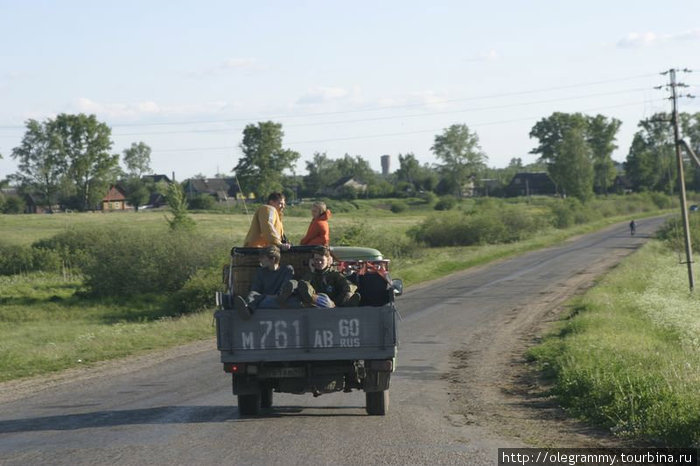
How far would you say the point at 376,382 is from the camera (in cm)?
1149

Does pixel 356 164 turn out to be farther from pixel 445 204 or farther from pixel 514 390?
pixel 514 390

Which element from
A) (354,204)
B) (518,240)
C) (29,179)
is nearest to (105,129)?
(29,179)

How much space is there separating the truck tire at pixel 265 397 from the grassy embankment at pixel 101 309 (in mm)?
7136

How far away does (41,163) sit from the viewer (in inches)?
4670

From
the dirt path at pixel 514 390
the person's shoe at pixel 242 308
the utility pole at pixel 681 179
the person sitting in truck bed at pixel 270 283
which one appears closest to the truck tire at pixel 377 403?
the dirt path at pixel 514 390

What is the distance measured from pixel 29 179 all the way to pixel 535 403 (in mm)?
115370

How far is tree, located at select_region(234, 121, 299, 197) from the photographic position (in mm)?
92562

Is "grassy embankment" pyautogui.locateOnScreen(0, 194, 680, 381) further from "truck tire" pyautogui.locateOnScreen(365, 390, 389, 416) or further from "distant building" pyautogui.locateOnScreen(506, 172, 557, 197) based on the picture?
"distant building" pyautogui.locateOnScreen(506, 172, 557, 197)

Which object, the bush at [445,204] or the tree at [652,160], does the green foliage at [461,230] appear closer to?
the bush at [445,204]

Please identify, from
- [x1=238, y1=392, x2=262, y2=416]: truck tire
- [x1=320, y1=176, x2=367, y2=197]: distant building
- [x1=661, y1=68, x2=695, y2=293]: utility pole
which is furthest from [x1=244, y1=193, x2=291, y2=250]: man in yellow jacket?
[x1=320, y1=176, x2=367, y2=197]: distant building

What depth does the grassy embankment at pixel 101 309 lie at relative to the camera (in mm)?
21312

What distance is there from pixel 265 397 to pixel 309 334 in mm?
1625

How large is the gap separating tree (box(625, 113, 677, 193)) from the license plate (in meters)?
138

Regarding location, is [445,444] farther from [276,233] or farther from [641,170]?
[641,170]
